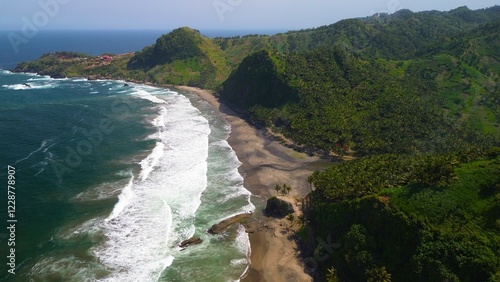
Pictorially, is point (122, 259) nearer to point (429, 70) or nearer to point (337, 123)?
point (337, 123)

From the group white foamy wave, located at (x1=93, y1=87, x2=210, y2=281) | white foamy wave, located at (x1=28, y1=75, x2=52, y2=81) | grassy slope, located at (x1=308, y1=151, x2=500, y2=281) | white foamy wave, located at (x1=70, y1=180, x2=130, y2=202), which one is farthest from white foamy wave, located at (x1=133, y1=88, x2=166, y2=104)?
grassy slope, located at (x1=308, y1=151, x2=500, y2=281)

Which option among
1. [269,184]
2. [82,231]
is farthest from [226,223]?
[82,231]

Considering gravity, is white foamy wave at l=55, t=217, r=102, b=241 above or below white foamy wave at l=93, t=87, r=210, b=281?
above

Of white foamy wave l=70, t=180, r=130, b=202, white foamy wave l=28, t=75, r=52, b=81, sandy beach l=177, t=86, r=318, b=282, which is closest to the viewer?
sandy beach l=177, t=86, r=318, b=282

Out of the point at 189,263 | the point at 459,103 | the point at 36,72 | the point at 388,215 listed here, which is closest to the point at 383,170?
the point at 388,215

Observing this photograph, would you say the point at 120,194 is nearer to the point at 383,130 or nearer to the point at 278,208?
the point at 278,208

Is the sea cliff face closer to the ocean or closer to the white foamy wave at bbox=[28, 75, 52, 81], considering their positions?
the white foamy wave at bbox=[28, 75, 52, 81]
